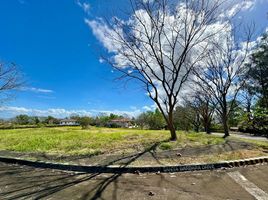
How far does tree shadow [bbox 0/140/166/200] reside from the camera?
4.54 metres

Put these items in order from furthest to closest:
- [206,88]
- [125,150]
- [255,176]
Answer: [206,88], [125,150], [255,176]

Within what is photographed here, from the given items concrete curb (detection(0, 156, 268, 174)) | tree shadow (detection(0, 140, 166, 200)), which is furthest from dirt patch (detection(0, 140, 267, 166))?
concrete curb (detection(0, 156, 268, 174))

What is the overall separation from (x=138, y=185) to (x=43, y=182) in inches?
80.7

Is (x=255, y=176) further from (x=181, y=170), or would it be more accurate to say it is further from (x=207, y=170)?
(x=181, y=170)

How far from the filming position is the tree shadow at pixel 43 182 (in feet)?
14.9

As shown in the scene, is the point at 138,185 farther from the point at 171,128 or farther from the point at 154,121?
the point at 154,121

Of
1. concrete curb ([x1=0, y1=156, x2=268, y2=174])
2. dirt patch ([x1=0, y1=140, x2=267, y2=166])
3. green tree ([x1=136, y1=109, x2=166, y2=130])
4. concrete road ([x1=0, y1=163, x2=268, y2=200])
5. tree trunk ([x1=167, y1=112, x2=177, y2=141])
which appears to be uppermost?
green tree ([x1=136, y1=109, x2=166, y2=130])

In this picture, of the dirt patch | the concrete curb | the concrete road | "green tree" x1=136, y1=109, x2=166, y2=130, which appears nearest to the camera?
the concrete road

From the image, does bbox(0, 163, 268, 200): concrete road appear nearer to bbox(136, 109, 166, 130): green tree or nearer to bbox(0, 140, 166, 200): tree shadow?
bbox(0, 140, 166, 200): tree shadow

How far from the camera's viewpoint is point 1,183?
5340 mm

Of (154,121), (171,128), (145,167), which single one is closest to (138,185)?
(145,167)

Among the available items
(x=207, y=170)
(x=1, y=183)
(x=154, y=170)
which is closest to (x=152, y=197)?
(x=154, y=170)

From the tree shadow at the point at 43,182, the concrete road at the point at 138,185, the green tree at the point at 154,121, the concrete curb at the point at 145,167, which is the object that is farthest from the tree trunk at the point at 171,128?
the green tree at the point at 154,121

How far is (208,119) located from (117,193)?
106 feet
